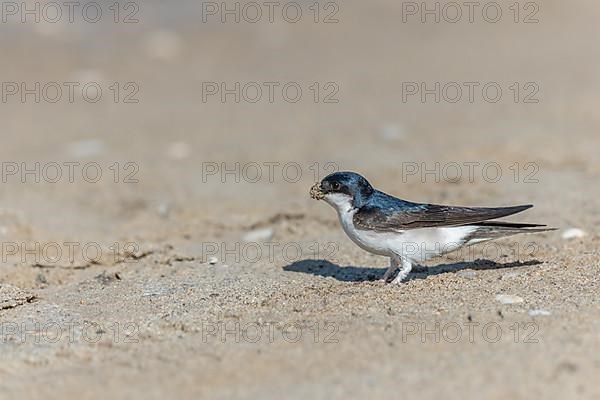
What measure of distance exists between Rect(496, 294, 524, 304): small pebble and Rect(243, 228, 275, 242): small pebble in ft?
6.92

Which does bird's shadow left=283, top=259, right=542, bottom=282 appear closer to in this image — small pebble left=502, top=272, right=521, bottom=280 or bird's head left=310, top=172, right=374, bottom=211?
small pebble left=502, top=272, right=521, bottom=280

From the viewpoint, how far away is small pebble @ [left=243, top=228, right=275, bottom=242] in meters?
5.85

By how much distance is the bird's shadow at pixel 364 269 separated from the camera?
186 inches

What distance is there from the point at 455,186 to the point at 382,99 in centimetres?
309

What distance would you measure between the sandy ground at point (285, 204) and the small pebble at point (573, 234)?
0.19 ft

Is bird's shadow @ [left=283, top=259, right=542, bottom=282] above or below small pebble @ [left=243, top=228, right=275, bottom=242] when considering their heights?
below

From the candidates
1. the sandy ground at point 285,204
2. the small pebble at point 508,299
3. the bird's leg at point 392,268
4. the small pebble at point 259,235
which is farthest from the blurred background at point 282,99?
the small pebble at point 508,299

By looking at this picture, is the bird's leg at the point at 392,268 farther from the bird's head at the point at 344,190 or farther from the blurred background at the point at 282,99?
the blurred background at the point at 282,99

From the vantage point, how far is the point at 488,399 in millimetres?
2926

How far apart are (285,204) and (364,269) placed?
153 cm

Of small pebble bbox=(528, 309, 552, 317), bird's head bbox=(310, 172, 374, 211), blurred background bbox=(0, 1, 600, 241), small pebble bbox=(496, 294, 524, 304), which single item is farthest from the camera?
blurred background bbox=(0, 1, 600, 241)

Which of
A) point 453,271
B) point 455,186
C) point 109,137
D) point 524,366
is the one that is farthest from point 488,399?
point 109,137

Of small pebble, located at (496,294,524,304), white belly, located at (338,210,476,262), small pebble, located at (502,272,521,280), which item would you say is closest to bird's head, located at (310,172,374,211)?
white belly, located at (338,210,476,262)

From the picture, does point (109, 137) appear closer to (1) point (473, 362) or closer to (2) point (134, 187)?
(2) point (134, 187)
